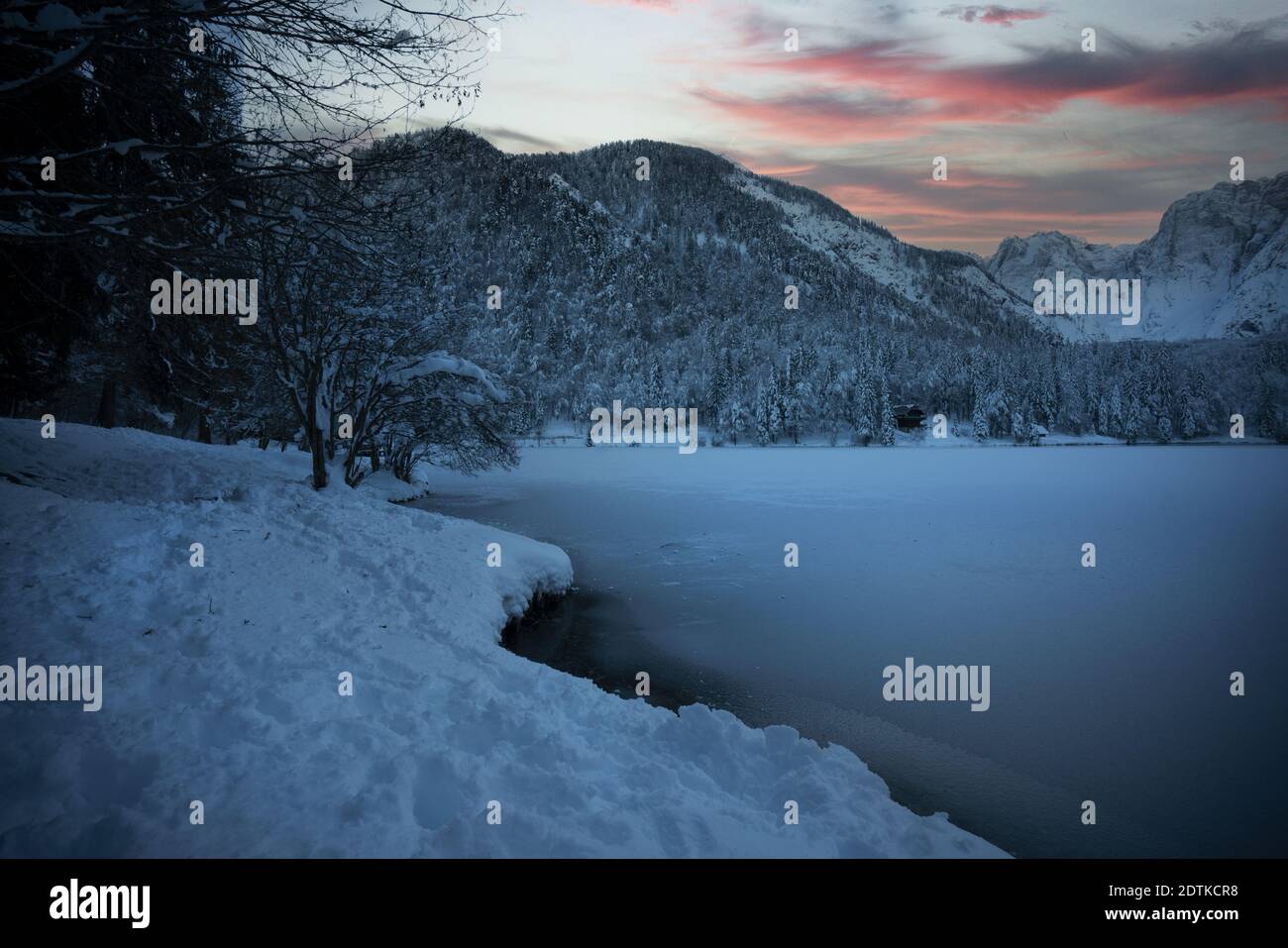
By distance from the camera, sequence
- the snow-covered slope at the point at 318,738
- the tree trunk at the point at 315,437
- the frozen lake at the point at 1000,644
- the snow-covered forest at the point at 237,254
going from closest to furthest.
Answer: the snow-covered slope at the point at 318,738
the snow-covered forest at the point at 237,254
the frozen lake at the point at 1000,644
the tree trunk at the point at 315,437

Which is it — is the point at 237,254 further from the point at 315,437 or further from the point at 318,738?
the point at 315,437

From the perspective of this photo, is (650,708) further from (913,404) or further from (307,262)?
(913,404)

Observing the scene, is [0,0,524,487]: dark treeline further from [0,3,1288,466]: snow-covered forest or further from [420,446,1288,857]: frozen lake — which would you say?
[420,446,1288,857]: frozen lake

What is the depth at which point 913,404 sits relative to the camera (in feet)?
398

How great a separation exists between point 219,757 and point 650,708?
13.5 feet

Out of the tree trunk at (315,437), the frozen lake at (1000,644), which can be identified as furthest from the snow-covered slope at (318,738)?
the tree trunk at (315,437)

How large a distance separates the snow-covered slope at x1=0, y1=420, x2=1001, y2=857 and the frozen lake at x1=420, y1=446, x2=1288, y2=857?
7.49ft

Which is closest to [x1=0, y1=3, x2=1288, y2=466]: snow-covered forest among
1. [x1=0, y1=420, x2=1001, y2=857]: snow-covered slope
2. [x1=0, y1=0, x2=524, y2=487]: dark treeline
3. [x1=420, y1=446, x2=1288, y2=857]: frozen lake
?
[x1=0, y1=0, x2=524, y2=487]: dark treeline

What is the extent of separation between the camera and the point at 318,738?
4.68 m

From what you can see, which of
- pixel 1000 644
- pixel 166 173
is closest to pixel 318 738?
pixel 166 173

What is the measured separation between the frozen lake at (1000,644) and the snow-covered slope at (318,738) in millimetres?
2283

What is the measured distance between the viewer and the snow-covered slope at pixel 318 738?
370 centimetres

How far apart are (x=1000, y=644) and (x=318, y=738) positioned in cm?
1076

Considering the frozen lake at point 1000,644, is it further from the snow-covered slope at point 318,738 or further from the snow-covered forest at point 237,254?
the snow-covered forest at point 237,254
